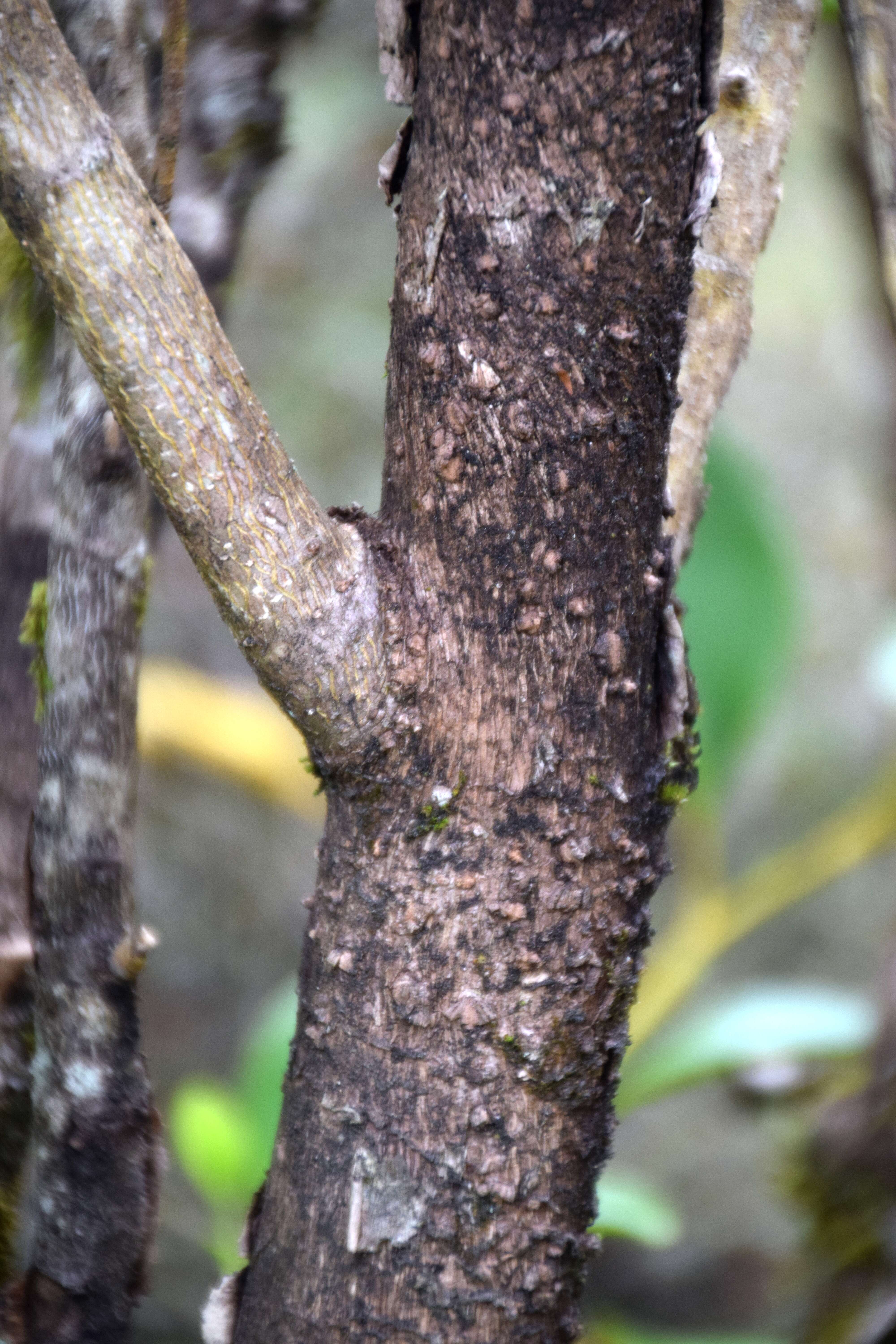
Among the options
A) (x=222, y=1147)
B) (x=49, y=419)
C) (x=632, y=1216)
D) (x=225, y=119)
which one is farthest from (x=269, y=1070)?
(x=225, y=119)

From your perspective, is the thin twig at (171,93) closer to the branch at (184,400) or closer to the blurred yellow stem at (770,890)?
the branch at (184,400)

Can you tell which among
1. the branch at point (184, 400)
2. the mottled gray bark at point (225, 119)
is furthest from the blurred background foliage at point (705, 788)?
the branch at point (184, 400)

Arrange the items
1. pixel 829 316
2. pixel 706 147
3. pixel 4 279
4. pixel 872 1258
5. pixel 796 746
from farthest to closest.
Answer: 1. pixel 829 316
2. pixel 796 746
3. pixel 872 1258
4. pixel 4 279
5. pixel 706 147

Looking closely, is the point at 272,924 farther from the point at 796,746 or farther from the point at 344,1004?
the point at 344,1004

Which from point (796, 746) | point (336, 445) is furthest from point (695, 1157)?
point (336, 445)

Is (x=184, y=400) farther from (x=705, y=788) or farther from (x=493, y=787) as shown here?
(x=705, y=788)

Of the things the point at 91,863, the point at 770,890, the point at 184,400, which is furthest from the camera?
the point at 770,890
